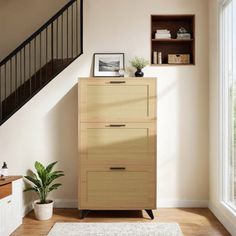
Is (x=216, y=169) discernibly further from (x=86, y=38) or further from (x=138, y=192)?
(x=86, y=38)

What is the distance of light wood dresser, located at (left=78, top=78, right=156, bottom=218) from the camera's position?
3557 millimetres

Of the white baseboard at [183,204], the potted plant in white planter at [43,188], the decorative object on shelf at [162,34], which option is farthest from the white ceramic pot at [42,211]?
the decorative object on shelf at [162,34]

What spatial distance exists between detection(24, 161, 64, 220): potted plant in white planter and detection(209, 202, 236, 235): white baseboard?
1.91 m

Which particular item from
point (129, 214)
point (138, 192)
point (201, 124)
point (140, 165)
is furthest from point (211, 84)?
point (129, 214)

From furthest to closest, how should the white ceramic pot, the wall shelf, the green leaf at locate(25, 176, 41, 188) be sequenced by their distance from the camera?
1. the wall shelf
2. the green leaf at locate(25, 176, 41, 188)
3. the white ceramic pot

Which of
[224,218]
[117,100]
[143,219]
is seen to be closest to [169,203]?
[143,219]

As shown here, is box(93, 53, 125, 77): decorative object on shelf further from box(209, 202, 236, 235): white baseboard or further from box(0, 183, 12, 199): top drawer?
box(209, 202, 236, 235): white baseboard

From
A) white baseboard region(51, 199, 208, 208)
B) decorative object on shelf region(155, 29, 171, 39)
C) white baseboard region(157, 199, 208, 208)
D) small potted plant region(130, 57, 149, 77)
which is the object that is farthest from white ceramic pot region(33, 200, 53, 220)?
decorative object on shelf region(155, 29, 171, 39)

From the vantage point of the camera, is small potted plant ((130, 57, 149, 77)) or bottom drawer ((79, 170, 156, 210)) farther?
small potted plant ((130, 57, 149, 77))

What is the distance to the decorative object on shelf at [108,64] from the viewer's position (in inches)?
159

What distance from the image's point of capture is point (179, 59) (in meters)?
4.13

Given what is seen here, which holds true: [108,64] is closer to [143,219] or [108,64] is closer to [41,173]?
[41,173]

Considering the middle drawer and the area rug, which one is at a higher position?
the middle drawer

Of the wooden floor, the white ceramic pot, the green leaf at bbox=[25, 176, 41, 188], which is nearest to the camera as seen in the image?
the wooden floor
